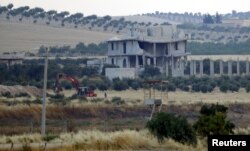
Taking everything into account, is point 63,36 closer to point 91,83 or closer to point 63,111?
point 91,83

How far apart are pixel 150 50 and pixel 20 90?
3563 cm

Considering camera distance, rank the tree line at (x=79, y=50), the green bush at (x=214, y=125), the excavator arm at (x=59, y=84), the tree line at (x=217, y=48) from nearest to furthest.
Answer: the green bush at (x=214, y=125) < the excavator arm at (x=59, y=84) < the tree line at (x=79, y=50) < the tree line at (x=217, y=48)

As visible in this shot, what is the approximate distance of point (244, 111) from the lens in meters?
60.3

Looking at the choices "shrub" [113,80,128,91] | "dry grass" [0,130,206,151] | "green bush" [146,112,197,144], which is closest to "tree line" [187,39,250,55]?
"shrub" [113,80,128,91]

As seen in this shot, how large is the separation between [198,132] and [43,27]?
143 metres

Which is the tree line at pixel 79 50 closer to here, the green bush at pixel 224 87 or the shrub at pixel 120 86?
the shrub at pixel 120 86

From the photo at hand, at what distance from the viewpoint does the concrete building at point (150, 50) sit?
10419cm

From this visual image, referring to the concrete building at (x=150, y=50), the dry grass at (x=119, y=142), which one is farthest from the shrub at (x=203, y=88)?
the dry grass at (x=119, y=142)

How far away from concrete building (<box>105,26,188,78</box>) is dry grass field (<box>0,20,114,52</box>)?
136 ft

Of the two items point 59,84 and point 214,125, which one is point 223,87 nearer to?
point 59,84

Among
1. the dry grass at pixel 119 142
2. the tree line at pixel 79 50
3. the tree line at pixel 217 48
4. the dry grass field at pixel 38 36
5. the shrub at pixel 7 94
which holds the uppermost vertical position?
the dry grass at pixel 119 142

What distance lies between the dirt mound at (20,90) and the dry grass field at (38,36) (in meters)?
66.9

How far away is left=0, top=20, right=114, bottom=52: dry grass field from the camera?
150m

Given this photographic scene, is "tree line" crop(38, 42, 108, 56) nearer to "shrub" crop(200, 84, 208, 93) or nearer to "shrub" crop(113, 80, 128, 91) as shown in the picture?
"shrub" crop(113, 80, 128, 91)
